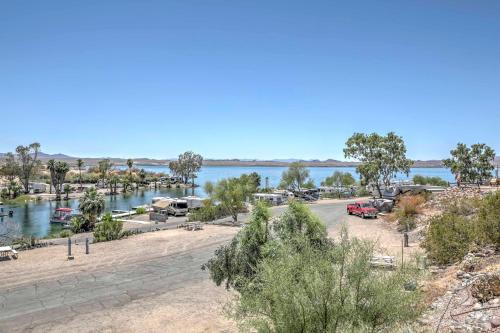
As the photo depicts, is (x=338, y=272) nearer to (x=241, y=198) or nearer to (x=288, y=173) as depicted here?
(x=241, y=198)

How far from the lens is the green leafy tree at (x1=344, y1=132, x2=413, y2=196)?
49469mm

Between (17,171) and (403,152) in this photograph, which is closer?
(403,152)

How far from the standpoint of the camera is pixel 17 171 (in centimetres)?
10519

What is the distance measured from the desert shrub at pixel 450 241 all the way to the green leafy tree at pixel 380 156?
97.9 feet

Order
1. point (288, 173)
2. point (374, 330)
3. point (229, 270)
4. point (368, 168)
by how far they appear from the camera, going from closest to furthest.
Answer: point (374, 330) → point (229, 270) → point (368, 168) → point (288, 173)

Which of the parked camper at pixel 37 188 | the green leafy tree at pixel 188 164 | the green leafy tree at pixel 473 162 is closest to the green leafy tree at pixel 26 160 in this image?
the parked camper at pixel 37 188

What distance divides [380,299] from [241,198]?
35713mm

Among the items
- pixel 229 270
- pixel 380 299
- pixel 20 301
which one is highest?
pixel 380 299

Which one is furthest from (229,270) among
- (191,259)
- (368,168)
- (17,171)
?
(17,171)

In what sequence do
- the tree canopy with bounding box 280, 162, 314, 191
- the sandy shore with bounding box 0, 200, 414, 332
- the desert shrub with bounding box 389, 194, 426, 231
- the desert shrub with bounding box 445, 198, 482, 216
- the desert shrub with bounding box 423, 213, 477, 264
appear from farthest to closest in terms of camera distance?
the tree canopy with bounding box 280, 162, 314, 191, the desert shrub with bounding box 389, 194, 426, 231, the desert shrub with bounding box 445, 198, 482, 216, the desert shrub with bounding box 423, 213, 477, 264, the sandy shore with bounding box 0, 200, 414, 332

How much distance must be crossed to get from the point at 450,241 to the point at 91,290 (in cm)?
1556

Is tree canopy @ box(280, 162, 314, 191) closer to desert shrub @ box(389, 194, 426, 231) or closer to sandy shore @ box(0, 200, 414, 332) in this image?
desert shrub @ box(389, 194, 426, 231)

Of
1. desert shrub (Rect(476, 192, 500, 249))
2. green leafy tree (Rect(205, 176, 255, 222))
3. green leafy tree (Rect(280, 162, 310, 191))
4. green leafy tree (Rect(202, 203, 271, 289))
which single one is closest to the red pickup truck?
green leafy tree (Rect(205, 176, 255, 222))

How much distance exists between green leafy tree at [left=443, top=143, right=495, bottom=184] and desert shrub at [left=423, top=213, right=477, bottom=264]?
35.1 m
